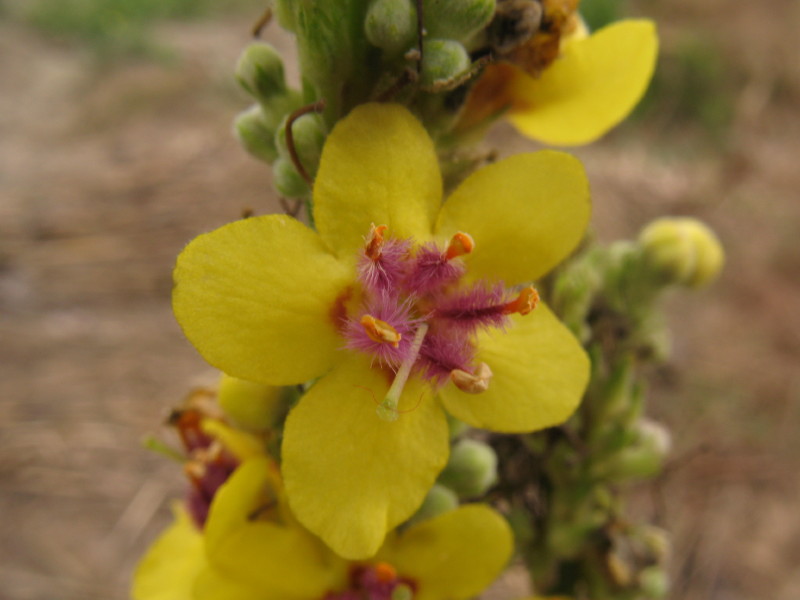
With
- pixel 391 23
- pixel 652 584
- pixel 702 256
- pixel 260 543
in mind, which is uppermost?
pixel 391 23

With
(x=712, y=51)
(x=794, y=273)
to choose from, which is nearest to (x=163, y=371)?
(x=794, y=273)

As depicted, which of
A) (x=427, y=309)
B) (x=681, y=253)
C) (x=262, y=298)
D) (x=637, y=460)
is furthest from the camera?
(x=681, y=253)

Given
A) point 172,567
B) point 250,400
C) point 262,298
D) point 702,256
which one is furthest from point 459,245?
point 702,256

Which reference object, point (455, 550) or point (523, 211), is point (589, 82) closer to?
point (523, 211)

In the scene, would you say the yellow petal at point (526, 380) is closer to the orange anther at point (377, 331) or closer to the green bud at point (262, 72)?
the orange anther at point (377, 331)

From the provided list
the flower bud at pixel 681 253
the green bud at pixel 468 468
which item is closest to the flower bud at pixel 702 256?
the flower bud at pixel 681 253

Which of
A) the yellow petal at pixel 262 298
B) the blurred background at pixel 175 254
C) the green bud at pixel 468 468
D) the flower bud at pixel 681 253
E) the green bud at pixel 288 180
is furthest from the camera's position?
the blurred background at pixel 175 254

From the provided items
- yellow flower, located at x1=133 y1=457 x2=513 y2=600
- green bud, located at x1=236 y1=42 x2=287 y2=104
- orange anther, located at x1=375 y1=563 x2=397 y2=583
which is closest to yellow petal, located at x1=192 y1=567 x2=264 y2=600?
yellow flower, located at x1=133 y1=457 x2=513 y2=600
